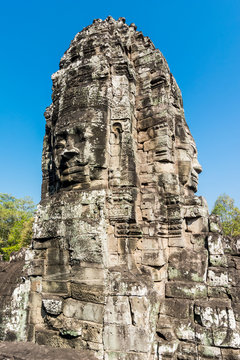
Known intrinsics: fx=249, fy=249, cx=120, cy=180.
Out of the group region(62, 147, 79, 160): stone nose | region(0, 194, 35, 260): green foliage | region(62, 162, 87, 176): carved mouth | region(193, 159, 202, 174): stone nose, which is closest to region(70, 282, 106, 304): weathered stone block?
region(62, 162, 87, 176): carved mouth

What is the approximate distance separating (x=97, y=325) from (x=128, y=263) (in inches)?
42.1

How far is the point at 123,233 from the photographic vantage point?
4.48 metres

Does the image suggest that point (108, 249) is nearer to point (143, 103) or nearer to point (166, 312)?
point (166, 312)

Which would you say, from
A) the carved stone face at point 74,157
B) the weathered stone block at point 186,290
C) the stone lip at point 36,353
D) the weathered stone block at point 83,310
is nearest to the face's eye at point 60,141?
the carved stone face at point 74,157

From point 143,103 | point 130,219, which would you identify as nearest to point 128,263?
point 130,219

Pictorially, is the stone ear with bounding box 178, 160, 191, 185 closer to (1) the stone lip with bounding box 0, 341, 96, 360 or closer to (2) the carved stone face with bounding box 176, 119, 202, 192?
(2) the carved stone face with bounding box 176, 119, 202, 192

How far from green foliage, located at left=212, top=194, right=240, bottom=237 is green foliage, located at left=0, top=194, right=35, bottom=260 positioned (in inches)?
744

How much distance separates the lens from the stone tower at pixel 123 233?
3.96m

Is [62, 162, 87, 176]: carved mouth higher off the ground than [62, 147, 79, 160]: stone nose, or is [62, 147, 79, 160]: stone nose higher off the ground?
[62, 147, 79, 160]: stone nose

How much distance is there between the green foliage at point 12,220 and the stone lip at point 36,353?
1965cm

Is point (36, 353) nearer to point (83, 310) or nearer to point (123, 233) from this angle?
point (83, 310)

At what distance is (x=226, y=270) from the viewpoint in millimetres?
4641

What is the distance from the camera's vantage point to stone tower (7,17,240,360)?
3.96m

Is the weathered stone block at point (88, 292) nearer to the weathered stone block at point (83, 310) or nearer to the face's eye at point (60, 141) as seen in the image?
the weathered stone block at point (83, 310)
